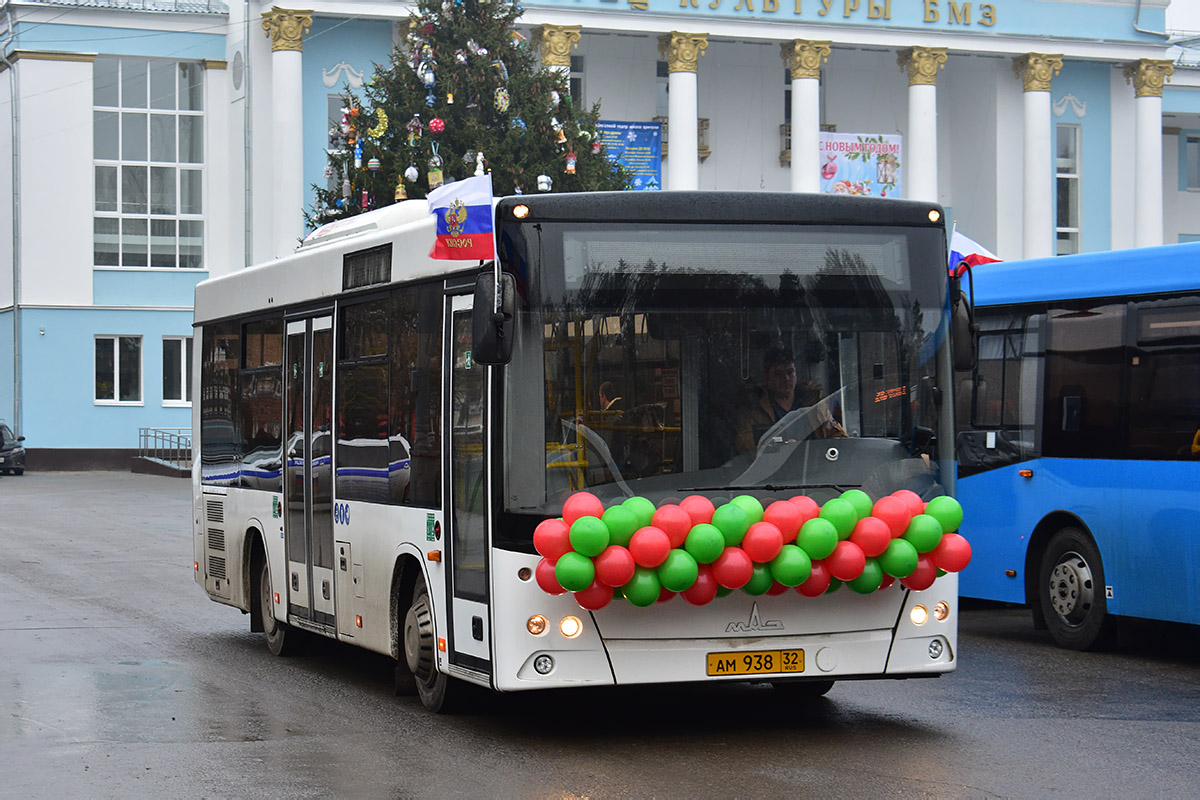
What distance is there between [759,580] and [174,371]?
153 feet

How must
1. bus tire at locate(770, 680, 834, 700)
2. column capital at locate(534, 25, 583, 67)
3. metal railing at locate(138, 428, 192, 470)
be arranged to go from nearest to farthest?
bus tire at locate(770, 680, 834, 700)
column capital at locate(534, 25, 583, 67)
metal railing at locate(138, 428, 192, 470)

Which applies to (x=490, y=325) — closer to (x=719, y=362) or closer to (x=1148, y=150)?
(x=719, y=362)

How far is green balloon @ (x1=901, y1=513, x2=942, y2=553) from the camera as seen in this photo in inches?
341

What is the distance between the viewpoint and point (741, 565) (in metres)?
Result: 8.31

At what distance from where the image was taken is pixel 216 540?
555 inches

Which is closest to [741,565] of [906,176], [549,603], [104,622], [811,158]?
[549,603]

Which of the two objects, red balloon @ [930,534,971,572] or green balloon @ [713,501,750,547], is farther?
red balloon @ [930,534,971,572]

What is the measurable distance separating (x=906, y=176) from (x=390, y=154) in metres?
28.8

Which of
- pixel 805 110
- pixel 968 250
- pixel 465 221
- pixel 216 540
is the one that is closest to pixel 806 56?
pixel 805 110

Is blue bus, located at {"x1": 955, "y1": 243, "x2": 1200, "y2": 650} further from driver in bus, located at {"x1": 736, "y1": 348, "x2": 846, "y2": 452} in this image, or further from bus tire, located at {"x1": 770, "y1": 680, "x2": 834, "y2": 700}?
driver in bus, located at {"x1": 736, "y1": 348, "x2": 846, "y2": 452}

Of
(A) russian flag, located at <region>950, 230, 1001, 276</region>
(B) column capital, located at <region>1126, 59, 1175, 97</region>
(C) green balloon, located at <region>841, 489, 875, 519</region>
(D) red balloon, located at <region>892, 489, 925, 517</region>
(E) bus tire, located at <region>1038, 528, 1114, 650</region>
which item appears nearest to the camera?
(C) green balloon, located at <region>841, 489, 875, 519</region>

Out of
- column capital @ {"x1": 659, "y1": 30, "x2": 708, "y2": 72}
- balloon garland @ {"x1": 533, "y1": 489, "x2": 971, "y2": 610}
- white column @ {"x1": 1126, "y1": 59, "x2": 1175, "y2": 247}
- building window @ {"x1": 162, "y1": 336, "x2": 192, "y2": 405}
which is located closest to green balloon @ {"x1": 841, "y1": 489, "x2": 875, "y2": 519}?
balloon garland @ {"x1": 533, "y1": 489, "x2": 971, "y2": 610}

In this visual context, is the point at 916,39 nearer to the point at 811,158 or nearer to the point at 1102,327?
the point at 811,158

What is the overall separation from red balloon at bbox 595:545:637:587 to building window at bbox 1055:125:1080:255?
5115 cm
